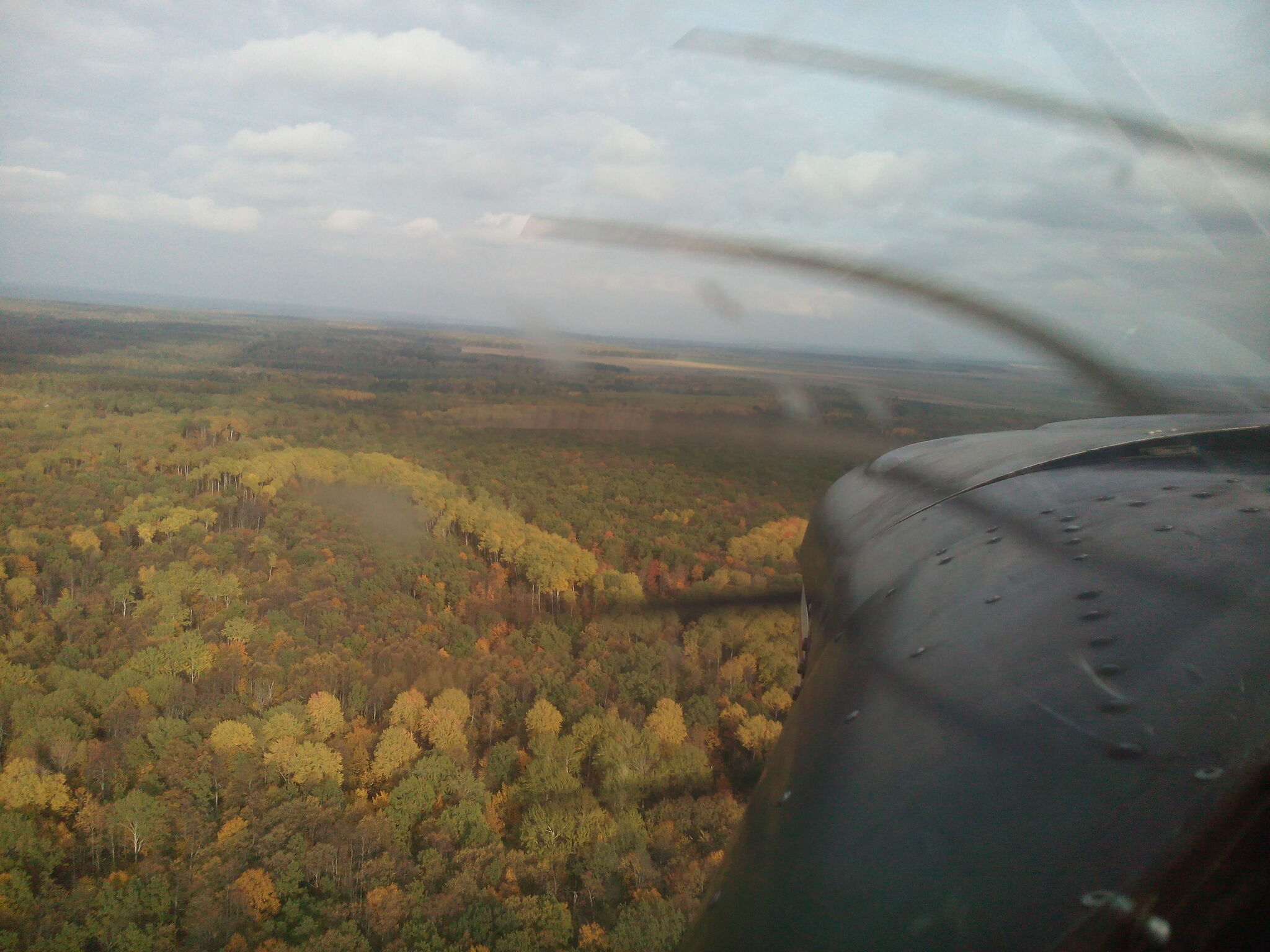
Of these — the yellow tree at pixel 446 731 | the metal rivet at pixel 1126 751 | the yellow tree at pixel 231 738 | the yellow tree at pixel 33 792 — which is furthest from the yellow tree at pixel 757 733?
the metal rivet at pixel 1126 751

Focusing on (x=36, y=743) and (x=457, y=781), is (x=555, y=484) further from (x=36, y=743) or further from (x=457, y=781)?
(x=36, y=743)

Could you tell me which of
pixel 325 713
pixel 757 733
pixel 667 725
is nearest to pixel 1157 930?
pixel 667 725

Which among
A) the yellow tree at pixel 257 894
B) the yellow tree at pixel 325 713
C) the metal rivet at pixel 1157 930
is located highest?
the metal rivet at pixel 1157 930

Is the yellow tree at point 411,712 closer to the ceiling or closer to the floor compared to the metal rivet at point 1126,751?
closer to the floor

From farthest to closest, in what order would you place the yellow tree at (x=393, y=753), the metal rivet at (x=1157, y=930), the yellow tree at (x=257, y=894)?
the yellow tree at (x=393, y=753)
the yellow tree at (x=257, y=894)
the metal rivet at (x=1157, y=930)

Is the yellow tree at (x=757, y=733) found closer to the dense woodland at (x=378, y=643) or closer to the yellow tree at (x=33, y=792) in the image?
the dense woodland at (x=378, y=643)

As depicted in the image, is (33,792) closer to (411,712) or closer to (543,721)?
(411,712)

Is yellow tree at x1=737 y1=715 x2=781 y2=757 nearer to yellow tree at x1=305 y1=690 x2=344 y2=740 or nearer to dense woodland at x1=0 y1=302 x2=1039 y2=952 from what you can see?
dense woodland at x1=0 y1=302 x2=1039 y2=952
